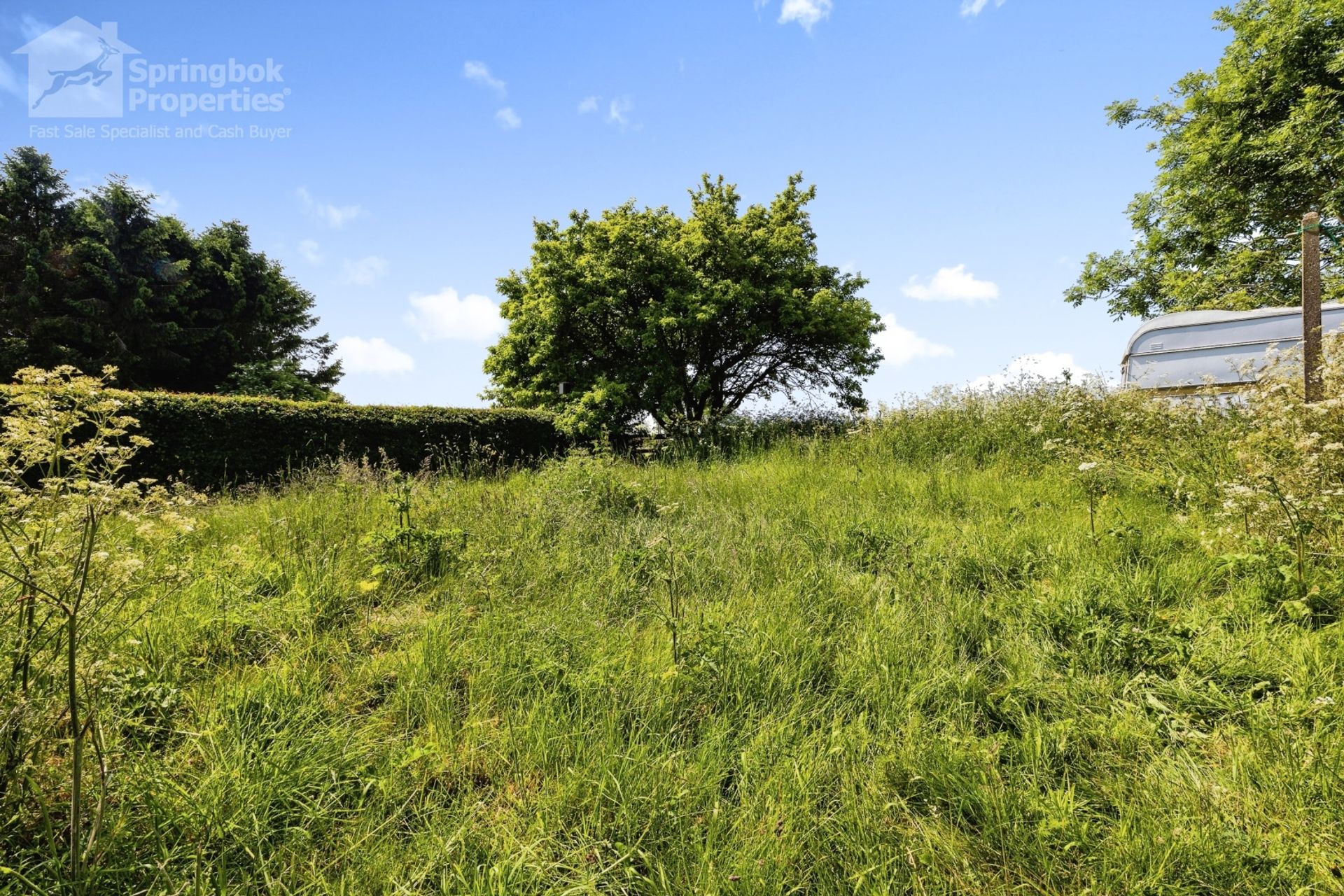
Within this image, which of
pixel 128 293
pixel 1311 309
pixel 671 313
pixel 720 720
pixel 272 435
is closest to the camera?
pixel 720 720

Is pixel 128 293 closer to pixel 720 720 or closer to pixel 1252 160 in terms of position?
pixel 720 720

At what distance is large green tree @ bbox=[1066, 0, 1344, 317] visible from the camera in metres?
11.0

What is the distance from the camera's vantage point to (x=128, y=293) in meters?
18.3

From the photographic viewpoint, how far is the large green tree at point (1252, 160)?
36.0ft

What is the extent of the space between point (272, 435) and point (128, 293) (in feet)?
61.0

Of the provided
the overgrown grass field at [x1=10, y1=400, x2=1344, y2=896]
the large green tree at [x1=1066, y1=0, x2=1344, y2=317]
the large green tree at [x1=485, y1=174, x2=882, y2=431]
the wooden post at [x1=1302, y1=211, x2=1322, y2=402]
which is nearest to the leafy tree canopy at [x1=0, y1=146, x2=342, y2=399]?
the large green tree at [x1=485, y1=174, x2=882, y2=431]

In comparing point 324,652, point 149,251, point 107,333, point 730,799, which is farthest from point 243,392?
point 730,799

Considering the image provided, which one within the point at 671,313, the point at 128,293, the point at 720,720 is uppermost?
the point at 128,293

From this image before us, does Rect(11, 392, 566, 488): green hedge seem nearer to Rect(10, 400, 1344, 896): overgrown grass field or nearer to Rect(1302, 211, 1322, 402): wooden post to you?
Rect(10, 400, 1344, 896): overgrown grass field

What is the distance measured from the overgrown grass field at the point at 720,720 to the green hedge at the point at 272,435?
349 cm

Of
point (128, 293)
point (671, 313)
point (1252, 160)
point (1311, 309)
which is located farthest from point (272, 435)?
point (1252, 160)

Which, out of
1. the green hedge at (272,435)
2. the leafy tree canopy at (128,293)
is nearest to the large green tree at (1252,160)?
the green hedge at (272,435)

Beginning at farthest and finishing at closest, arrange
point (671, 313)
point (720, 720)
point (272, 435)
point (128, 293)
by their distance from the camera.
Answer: point (128, 293) < point (671, 313) < point (272, 435) < point (720, 720)

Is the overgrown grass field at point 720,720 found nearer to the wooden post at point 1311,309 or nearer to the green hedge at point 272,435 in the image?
the wooden post at point 1311,309
